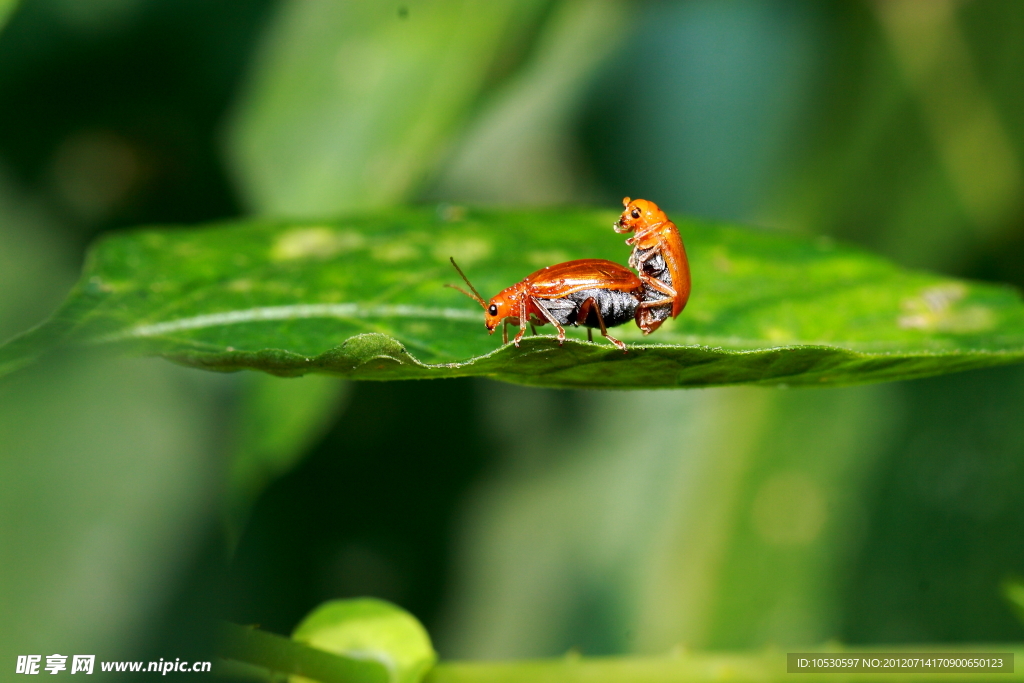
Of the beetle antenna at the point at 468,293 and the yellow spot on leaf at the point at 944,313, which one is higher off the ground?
the beetle antenna at the point at 468,293

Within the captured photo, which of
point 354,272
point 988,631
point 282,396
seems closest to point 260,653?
point 354,272

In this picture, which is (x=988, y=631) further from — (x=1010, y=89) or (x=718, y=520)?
(x=1010, y=89)

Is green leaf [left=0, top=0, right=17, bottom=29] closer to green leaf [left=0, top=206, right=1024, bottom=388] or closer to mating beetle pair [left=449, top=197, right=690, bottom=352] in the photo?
green leaf [left=0, top=206, right=1024, bottom=388]

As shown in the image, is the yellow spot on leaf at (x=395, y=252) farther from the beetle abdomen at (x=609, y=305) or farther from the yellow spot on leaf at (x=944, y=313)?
the yellow spot on leaf at (x=944, y=313)

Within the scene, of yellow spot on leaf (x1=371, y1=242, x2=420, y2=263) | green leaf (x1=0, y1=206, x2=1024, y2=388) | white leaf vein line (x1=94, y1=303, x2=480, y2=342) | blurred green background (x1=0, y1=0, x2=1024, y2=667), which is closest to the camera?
green leaf (x1=0, y1=206, x2=1024, y2=388)

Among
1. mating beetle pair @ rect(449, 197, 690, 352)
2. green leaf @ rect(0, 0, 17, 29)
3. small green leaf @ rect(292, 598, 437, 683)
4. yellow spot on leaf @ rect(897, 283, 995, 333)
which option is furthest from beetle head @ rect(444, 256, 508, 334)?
green leaf @ rect(0, 0, 17, 29)

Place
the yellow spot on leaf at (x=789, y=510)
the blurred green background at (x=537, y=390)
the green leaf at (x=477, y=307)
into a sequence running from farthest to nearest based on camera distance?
the yellow spot on leaf at (x=789, y=510) < the blurred green background at (x=537, y=390) < the green leaf at (x=477, y=307)

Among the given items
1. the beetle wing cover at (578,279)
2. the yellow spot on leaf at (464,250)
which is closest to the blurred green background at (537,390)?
the yellow spot on leaf at (464,250)

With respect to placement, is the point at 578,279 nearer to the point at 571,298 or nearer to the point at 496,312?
the point at 571,298

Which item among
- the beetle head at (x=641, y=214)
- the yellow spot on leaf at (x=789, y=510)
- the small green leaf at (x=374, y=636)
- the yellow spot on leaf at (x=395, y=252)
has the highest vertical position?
the beetle head at (x=641, y=214)
